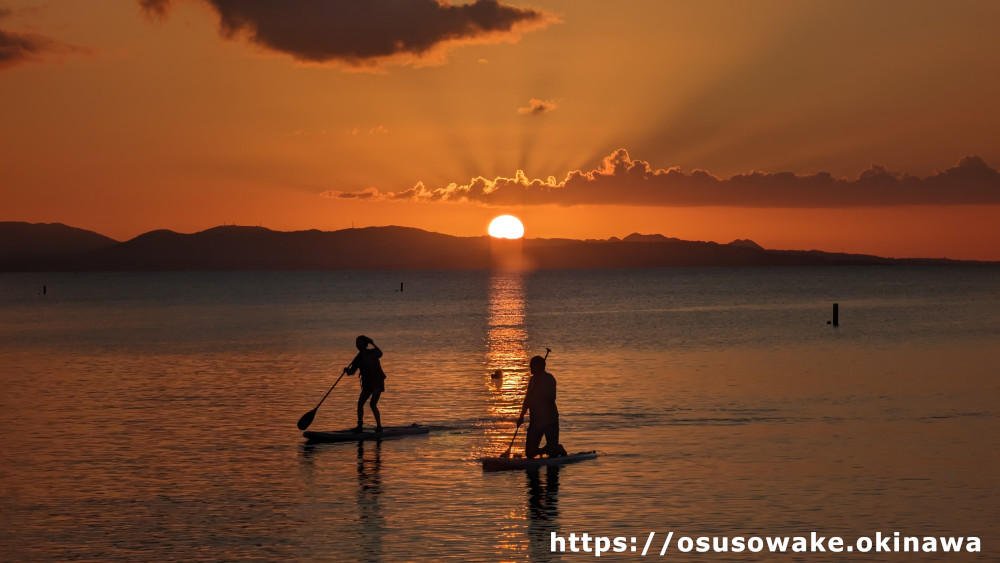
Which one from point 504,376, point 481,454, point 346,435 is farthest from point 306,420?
point 504,376

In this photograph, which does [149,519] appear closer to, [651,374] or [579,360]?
[651,374]

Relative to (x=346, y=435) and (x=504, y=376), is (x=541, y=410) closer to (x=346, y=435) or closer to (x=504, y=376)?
(x=346, y=435)

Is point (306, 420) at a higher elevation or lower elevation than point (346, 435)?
higher

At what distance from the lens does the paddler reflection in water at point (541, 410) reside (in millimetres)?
25688

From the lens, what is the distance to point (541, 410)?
2600cm

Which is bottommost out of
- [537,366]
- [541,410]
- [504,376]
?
[504,376]

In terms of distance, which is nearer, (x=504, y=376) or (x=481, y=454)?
(x=481, y=454)

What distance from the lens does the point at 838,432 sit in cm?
3262

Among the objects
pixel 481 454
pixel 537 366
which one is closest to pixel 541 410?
pixel 537 366

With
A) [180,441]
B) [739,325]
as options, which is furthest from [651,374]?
[739,325]

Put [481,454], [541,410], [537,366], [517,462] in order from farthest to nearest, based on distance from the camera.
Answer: [481,454]
[517,462]
[541,410]
[537,366]

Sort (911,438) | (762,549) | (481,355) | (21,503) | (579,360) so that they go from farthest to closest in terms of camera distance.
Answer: (481,355) < (579,360) < (911,438) < (21,503) < (762,549)

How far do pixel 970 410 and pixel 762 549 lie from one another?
21253 millimetres

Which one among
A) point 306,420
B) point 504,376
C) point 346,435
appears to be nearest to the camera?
point 346,435
